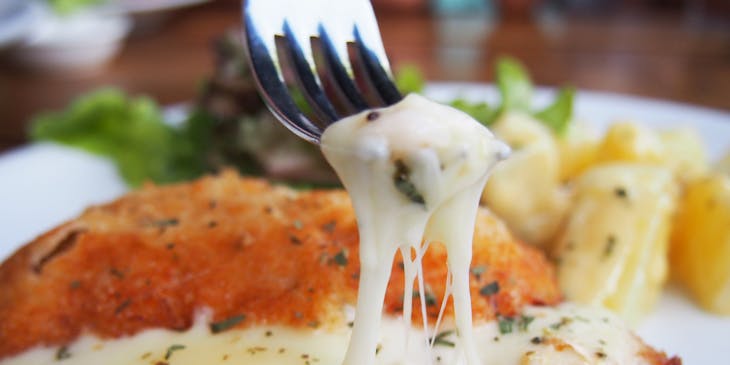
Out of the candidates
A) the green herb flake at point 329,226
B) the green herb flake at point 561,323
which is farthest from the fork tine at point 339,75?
the green herb flake at point 561,323

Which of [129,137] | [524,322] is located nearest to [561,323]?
[524,322]

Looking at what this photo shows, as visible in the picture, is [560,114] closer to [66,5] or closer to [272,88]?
[272,88]

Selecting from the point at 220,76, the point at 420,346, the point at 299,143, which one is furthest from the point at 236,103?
the point at 420,346

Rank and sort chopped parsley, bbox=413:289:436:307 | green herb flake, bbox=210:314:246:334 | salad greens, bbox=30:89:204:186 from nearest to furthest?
green herb flake, bbox=210:314:246:334, chopped parsley, bbox=413:289:436:307, salad greens, bbox=30:89:204:186

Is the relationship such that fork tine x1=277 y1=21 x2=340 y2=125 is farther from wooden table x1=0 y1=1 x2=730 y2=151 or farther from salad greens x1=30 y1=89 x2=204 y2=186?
wooden table x1=0 y1=1 x2=730 y2=151

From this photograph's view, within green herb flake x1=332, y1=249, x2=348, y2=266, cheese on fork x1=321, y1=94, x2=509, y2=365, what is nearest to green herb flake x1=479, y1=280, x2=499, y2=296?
green herb flake x1=332, y1=249, x2=348, y2=266
